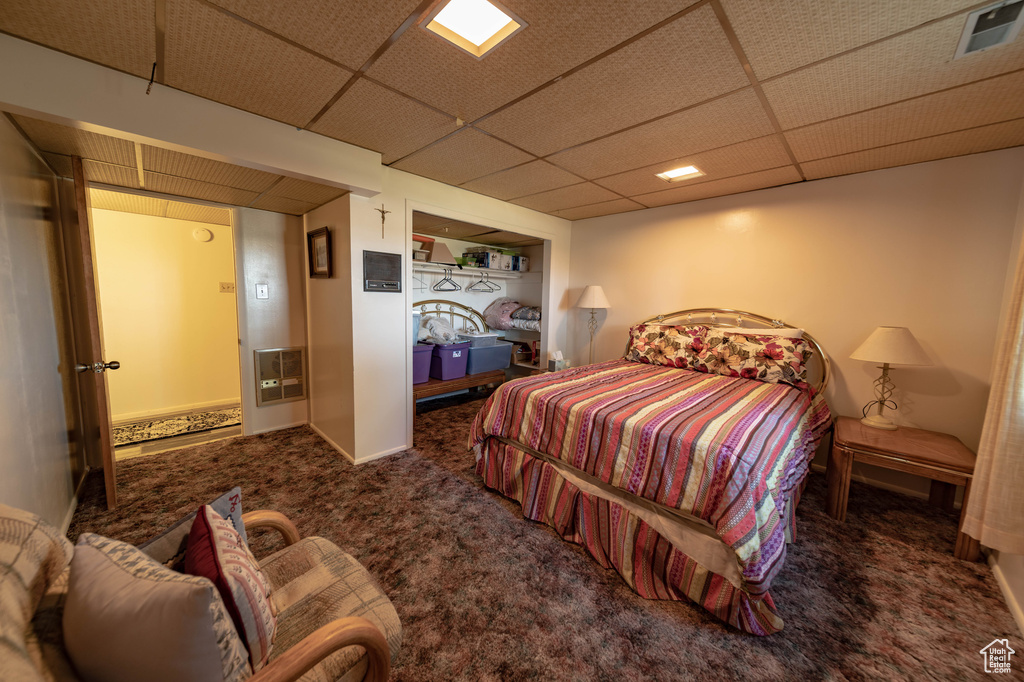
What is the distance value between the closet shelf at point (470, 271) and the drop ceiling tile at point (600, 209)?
3.40 ft

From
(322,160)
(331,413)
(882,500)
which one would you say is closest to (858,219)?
(882,500)

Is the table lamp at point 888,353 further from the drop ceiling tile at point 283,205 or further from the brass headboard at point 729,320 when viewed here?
the drop ceiling tile at point 283,205

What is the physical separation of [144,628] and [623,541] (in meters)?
1.76

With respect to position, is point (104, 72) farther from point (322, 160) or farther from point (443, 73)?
point (443, 73)

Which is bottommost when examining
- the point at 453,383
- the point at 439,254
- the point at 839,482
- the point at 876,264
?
the point at 839,482

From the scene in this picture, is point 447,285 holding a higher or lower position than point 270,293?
higher

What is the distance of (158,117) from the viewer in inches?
70.0

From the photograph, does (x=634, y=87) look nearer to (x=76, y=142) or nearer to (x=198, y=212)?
(x=76, y=142)

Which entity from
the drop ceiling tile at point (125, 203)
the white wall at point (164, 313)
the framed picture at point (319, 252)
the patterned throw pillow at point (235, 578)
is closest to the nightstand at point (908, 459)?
the patterned throw pillow at point (235, 578)

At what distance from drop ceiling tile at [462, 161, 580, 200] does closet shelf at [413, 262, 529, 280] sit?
1.03 meters

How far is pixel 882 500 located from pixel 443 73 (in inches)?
150

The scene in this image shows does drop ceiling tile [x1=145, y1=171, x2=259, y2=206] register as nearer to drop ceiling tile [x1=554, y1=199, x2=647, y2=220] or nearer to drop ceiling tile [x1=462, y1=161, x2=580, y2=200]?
drop ceiling tile [x1=462, y1=161, x2=580, y2=200]

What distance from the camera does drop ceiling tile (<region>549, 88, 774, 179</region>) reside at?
1.87 meters

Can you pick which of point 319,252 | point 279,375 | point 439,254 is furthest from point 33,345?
point 439,254
